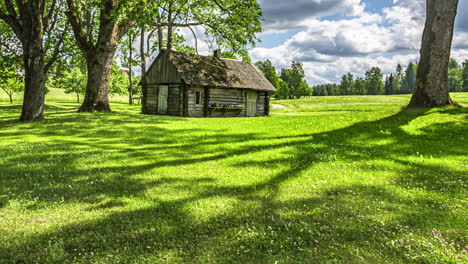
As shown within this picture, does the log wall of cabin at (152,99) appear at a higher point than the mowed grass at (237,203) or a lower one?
higher

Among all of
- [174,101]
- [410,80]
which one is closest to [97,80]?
[174,101]

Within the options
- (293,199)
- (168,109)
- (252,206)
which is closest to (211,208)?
(252,206)

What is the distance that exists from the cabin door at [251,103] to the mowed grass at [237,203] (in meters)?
24.0

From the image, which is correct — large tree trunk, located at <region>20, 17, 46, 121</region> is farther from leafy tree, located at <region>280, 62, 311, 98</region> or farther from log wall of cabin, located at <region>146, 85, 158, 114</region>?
leafy tree, located at <region>280, 62, 311, 98</region>

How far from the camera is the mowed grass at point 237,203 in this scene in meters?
3.86

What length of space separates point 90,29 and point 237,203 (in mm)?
23956

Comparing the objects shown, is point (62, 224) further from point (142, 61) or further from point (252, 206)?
point (142, 61)

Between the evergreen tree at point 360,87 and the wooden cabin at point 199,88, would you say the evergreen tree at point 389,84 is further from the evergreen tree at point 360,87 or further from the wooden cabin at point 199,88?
the wooden cabin at point 199,88

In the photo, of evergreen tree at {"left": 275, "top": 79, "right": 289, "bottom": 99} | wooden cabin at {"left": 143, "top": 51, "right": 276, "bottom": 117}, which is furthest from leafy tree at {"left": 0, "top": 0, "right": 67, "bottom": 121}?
evergreen tree at {"left": 275, "top": 79, "right": 289, "bottom": 99}

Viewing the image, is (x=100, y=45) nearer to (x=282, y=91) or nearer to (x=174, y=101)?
(x=174, y=101)

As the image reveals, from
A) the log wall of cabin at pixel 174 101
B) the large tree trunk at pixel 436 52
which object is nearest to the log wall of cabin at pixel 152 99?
the log wall of cabin at pixel 174 101

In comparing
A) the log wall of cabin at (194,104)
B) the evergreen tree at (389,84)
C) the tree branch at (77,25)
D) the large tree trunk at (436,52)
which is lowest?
the log wall of cabin at (194,104)

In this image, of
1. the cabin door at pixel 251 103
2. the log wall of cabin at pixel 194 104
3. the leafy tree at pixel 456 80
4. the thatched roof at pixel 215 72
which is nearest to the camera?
the log wall of cabin at pixel 194 104

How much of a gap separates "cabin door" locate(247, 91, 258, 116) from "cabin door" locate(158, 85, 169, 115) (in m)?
9.48
